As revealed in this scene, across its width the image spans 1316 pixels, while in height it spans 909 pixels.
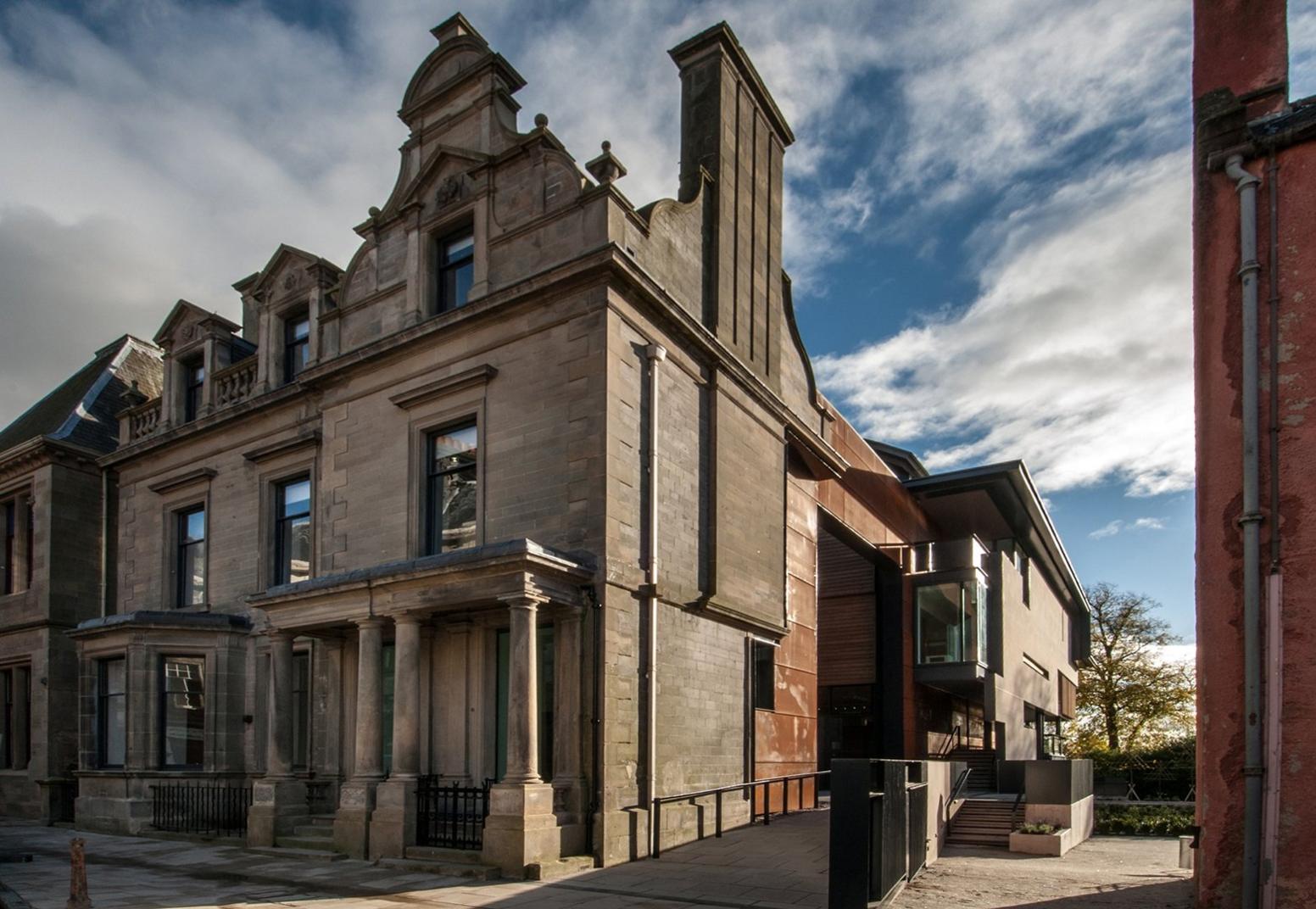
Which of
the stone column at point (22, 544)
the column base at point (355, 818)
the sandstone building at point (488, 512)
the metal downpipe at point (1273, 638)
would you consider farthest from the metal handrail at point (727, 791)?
the stone column at point (22, 544)

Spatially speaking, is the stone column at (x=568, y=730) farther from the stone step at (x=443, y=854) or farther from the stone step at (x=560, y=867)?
the stone step at (x=443, y=854)

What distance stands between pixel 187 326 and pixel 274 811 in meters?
11.8

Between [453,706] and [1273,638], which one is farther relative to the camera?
[453,706]

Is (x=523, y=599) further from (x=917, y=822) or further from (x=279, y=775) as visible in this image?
(x=279, y=775)

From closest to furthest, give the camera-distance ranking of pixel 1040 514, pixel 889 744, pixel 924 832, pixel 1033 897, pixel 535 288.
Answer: pixel 1033 897 < pixel 924 832 < pixel 535 288 < pixel 889 744 < pixel 1040 514

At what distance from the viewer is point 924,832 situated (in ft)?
43.1

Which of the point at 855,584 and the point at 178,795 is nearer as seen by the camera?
the point at 178,795

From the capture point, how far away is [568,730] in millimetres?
13734

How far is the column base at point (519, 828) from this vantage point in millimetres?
12422

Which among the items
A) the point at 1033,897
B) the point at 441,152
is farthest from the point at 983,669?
the point at 441,152

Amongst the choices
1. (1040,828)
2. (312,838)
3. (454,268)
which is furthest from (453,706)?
(1040,828)

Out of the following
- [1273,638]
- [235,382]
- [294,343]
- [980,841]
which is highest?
[294,343]

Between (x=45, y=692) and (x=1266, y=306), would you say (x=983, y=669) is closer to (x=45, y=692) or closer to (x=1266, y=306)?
(x=1266, y=306)

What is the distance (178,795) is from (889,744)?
53.9 feet
